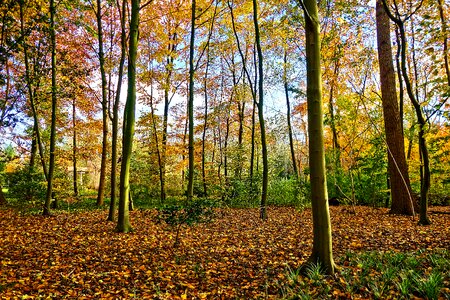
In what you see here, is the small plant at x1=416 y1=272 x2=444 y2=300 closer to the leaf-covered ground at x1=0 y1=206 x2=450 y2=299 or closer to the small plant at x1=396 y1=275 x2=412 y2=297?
the small plant at x1=396 y1=275 x2=412 y2=297

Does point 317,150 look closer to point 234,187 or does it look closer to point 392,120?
point 392,120

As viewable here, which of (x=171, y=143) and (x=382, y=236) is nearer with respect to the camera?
(x=382, y=236)

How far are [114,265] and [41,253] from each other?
1.66 metres

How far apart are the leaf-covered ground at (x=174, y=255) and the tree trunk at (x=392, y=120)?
697 millimetres

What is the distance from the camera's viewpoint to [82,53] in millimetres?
14289

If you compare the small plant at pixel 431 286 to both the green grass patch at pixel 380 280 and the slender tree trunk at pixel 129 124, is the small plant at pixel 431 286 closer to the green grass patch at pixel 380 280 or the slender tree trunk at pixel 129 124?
the green grass patch at pixel 380 280

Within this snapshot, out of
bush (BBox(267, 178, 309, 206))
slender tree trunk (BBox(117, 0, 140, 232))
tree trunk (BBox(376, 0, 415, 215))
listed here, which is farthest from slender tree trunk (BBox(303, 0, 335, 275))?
bush (BBox(267, 178, 309, 206))

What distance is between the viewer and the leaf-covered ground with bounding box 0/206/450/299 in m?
3.35

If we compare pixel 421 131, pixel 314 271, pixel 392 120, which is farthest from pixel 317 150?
pixel 392 120

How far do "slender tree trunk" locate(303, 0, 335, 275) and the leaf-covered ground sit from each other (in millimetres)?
616

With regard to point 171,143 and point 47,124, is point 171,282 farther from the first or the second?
point 47,124

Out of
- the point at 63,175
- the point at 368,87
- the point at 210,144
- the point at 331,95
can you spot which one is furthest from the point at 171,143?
the point at 368,87

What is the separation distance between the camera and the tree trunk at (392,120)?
305 inches

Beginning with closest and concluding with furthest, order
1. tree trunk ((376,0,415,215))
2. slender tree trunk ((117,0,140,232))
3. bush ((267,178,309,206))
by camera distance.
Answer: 1. slender tree trunk ((117,0,140,232))
2. tree trunk ((376,0,415,215))
3. bush ((267,178,309,206))
